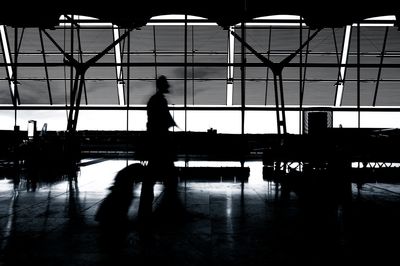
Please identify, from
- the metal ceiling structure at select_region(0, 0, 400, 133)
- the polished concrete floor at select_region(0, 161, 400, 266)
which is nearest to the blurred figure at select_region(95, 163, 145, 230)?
the polished concrete floor at select_region(0, 161, 400, 266)

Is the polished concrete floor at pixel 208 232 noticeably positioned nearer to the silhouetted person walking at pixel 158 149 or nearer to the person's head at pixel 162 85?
the silhouetted person walking at pixel 158 149

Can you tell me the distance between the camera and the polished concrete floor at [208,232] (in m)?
2.10

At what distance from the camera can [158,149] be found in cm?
321

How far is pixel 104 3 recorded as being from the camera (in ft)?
33.1

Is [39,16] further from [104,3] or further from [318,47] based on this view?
[318,47]

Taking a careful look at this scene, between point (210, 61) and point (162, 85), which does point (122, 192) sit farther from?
point (210, 61)

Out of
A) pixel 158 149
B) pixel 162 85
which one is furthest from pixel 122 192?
pixel 162 85

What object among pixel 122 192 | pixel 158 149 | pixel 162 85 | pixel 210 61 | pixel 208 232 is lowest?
pixel 208 232

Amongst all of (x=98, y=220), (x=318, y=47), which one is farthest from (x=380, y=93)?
(x=98, y=220)

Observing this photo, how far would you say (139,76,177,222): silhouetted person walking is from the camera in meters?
3.14

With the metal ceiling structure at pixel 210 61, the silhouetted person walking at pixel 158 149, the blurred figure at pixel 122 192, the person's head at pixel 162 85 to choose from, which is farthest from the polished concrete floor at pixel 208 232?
the metal ceiling structure at pixel 210 61

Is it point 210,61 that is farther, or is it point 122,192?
point 210,61

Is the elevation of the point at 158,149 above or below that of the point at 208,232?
above

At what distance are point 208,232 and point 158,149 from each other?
0.95 metres
